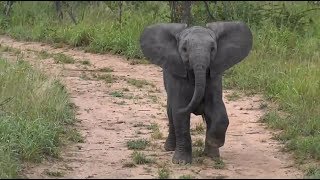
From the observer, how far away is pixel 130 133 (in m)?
7.45

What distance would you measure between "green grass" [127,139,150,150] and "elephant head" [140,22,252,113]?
3.16ft

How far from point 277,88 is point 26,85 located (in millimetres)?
3460

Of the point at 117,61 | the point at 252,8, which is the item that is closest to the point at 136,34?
the point at 117,61

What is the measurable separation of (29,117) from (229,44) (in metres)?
2.38

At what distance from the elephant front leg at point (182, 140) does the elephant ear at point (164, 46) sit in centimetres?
41

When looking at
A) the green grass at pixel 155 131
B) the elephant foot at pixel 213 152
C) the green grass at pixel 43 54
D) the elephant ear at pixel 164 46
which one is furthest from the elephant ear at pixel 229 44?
the green grass at pixel 43 54

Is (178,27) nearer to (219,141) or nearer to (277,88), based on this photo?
(219,141)

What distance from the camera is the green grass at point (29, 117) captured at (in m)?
5.99

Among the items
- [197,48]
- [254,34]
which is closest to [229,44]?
[197,48]

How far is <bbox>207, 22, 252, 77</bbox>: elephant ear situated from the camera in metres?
6.00

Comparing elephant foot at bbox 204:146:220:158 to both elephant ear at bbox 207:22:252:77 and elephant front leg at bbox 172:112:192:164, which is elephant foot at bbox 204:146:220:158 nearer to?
elephant front leg at bbox 172:112:192:164

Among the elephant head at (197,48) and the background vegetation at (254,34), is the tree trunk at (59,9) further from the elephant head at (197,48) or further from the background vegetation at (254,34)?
the elephant head at (197,48)

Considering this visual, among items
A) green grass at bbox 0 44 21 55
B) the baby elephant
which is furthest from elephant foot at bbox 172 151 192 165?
green grass at bbox 0 44 21 55

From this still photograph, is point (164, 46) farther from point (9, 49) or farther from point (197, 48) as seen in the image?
point (9, 49)
